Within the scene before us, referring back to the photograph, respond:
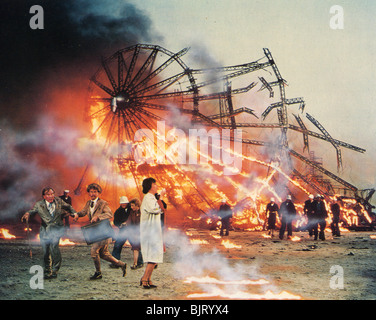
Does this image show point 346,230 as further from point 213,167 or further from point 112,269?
point 112,269

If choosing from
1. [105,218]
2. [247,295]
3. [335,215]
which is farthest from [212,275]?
[335,215]

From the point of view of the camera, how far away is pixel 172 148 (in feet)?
72.3

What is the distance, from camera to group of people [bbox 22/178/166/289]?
5.78m

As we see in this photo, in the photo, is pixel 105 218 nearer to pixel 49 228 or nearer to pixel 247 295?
pixel 49 228

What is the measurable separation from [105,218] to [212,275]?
278 centimetres

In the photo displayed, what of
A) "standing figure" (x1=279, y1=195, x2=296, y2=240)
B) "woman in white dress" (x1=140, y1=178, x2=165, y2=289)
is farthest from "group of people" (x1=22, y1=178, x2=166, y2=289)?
"standing figure" (x1=279, y1=195, x2=296, y2=240)

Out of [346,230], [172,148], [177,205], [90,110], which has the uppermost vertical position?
[90,110]

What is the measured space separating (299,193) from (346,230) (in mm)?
14634

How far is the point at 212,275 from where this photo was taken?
709 cm

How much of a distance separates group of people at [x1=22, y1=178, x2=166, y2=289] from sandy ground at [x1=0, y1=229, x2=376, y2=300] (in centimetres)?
41

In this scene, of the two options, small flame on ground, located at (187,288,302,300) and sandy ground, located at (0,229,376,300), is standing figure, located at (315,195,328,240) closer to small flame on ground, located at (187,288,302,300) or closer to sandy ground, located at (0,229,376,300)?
sandy ground, located at (0,229,376,300)

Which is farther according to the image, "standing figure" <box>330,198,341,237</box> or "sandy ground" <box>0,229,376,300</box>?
"standing figure" <box>330,198,341,237</box>
